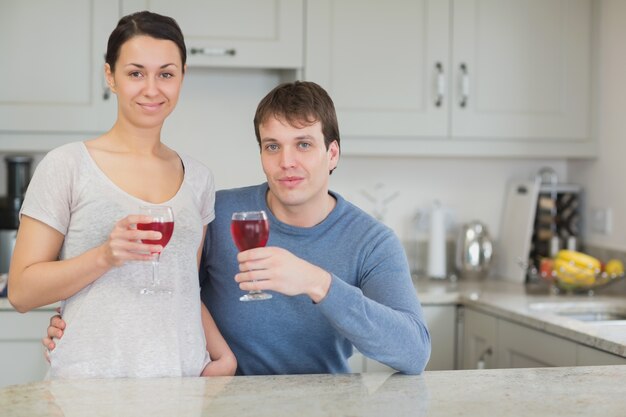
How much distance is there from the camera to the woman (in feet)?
6.06

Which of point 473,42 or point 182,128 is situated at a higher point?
point 473,42

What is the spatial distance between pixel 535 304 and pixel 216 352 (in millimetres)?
1649

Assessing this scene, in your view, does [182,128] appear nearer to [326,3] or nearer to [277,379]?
[326,3]

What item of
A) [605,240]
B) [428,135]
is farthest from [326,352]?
[605,240]

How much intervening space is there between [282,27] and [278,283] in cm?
215

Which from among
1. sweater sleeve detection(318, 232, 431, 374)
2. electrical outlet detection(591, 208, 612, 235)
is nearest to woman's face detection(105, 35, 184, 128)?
sweater sleeve detection(318, 232, 431, 374)

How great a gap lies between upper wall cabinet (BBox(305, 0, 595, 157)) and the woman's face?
1.81m

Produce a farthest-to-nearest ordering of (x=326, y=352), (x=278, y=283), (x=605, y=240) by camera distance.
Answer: (x=605, y=240) < (x=326, y=352) < (x=278, y=283)

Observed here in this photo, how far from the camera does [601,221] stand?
13.0 ft

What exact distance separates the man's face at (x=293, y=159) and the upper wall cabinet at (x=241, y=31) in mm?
1670

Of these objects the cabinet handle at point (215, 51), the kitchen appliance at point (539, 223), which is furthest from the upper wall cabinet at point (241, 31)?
the kitchen appliance at point (539, 223)

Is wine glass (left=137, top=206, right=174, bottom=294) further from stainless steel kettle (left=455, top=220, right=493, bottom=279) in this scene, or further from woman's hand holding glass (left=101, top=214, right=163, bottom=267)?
stainless steel kettle (left=455, top=220, right=493, bottom=279)

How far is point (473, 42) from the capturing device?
A: 3.84 meters

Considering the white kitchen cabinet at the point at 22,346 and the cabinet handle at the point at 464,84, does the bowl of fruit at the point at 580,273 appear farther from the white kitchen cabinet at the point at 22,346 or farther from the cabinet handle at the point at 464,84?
the white kitchen cabinet at the point at 22,346
